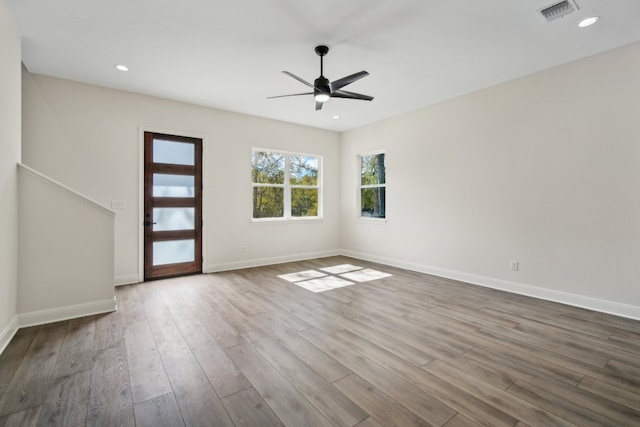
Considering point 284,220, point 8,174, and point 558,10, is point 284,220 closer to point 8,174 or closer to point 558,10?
point 8,174

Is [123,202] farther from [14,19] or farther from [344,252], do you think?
[344,252]

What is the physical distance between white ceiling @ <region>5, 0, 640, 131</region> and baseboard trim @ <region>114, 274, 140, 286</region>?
113 inches

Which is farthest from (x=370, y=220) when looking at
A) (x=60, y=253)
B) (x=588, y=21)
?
(x=60, y=253)

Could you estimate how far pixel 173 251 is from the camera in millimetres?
4980

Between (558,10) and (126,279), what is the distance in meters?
6.18

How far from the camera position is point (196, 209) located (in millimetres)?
5188

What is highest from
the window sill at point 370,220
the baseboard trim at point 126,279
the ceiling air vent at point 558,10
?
the ceiling air vent at point 558,10

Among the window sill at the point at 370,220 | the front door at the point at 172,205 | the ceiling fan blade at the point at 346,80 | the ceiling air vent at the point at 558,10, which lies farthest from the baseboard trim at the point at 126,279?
the ceiling air vent at the point at 558,10

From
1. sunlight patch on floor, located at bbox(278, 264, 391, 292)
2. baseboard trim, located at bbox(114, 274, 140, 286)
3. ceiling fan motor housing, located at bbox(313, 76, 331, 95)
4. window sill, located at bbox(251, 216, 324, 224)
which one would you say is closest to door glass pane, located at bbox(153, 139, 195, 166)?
window sill, located at bbox(251, 216, 324, 224)

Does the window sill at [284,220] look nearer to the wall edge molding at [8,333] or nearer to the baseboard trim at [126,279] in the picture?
the baseboard trim at [126,279]

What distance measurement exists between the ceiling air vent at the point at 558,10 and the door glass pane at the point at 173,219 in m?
5.29

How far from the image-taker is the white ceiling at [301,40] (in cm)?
265

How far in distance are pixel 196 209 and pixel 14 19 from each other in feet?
10.1

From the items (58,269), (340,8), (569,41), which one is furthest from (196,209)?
(569,41)
